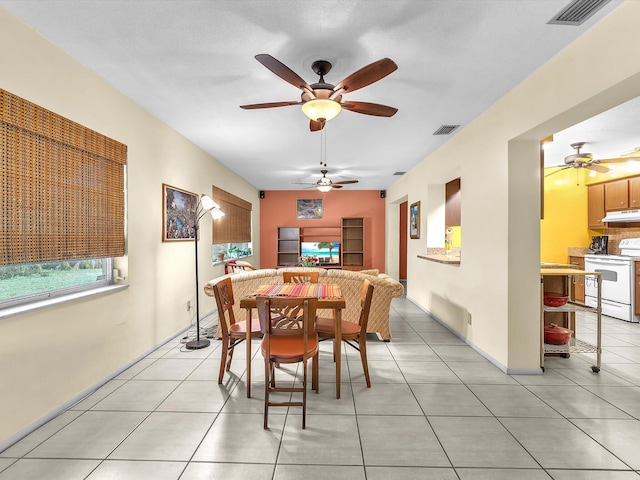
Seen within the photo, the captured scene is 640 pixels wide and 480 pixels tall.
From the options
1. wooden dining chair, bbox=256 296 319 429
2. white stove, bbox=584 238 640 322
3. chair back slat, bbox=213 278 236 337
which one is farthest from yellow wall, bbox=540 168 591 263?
chair back slat, bbox=213 278 236 337

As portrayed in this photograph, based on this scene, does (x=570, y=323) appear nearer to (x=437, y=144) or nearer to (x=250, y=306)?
(x=437, y=144)

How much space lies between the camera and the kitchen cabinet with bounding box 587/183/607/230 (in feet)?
18.5

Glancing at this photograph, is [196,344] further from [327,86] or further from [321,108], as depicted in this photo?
[327,86]

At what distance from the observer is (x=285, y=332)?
2.31 metres

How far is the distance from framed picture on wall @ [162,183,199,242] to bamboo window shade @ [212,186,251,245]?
91 centimetres

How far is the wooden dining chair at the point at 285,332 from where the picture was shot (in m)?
2.18

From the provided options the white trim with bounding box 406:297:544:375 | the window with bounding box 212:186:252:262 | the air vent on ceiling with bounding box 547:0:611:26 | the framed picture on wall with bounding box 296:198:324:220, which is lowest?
the white trim with bounding box 406:297:544:375

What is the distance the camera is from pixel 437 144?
4.64 m

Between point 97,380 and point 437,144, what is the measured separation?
480cm

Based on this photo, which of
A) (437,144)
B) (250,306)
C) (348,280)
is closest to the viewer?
(250,306)

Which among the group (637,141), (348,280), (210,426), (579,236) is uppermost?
(637,141)

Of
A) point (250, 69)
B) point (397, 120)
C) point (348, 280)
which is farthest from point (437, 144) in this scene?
point (250, 69)

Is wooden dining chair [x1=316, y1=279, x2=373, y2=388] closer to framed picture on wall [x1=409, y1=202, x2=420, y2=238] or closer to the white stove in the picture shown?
framed picture on wall [x1=409, y1=202, x2=420, y2=238]

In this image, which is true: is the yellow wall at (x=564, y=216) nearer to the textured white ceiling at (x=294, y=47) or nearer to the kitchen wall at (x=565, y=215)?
the kitchen wall at (x=565, y=215)
